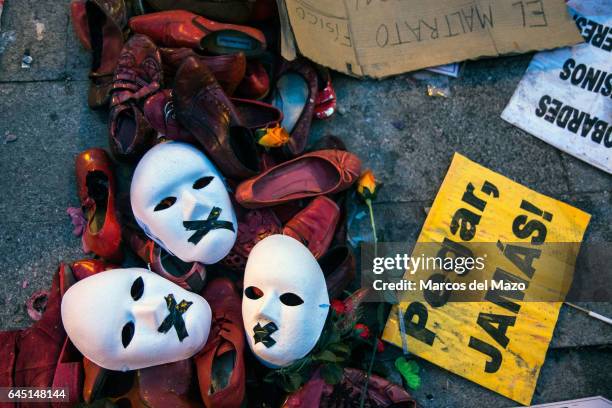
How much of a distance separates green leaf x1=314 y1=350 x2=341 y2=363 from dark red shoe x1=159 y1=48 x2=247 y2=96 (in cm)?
123

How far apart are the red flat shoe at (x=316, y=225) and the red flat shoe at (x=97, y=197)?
0.75 m

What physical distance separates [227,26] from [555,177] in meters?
1.76

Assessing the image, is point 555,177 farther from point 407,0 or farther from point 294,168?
point 294,168

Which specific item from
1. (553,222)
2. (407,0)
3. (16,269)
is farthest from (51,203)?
(553,222)

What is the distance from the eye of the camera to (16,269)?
2.27 m

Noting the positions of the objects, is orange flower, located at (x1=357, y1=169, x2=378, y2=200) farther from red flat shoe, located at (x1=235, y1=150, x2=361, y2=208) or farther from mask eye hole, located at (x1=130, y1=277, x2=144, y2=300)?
mask eye hole, located at (x1=130, y1=277, x2=144, y2=300)

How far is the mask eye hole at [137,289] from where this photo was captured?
6.10 feet

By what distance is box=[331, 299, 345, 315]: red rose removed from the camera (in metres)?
2.14

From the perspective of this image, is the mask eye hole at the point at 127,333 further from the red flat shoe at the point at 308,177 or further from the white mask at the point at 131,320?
the red flat shoe at the point at 308,177

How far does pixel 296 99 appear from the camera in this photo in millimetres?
2461

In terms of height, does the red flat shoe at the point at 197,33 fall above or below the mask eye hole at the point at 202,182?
above

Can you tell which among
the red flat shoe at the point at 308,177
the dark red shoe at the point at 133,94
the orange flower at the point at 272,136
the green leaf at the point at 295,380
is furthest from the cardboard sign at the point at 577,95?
the dark red shoe at the point at 133,94

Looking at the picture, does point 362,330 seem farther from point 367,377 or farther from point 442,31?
A: point 442,31

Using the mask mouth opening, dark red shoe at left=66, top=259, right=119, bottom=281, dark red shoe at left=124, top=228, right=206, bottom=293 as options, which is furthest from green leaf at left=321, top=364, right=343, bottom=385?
the mask mouth opening
